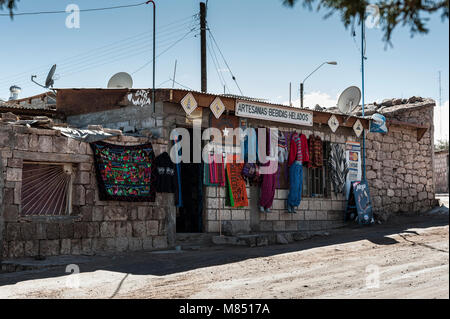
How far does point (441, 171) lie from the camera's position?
27.6 m

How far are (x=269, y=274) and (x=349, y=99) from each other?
9.56 meters

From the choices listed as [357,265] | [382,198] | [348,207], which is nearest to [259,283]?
[357,265]

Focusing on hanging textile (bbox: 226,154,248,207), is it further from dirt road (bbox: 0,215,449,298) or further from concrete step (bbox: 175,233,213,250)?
dirt road (bbox: 0,215,449,298)

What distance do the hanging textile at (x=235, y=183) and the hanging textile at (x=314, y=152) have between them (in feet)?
8.43

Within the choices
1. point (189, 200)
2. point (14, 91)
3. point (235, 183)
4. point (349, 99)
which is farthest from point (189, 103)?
point (14, 91)

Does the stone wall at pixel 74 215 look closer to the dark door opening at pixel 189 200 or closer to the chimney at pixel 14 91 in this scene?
the dark door opening at pixel 189 200

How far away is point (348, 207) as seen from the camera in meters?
17.4

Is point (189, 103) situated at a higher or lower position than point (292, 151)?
higher

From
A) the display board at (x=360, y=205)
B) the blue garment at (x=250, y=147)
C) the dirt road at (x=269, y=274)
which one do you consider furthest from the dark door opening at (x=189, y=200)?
the display board at (x=360, y=205)

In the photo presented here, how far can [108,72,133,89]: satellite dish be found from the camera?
51.2 ft

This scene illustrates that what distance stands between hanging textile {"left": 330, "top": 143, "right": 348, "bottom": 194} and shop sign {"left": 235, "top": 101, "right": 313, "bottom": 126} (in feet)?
4.84

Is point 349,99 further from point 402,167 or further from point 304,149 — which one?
point 402,167
